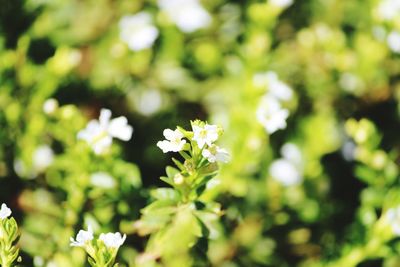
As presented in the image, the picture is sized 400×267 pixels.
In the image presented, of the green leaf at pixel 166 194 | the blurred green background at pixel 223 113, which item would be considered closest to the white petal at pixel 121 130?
the blurred green background at pixel 223 113

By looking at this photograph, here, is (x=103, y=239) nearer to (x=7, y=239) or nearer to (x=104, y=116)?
(x=7, y=239)

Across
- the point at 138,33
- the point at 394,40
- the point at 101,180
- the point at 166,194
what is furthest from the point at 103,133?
the point at 394,40

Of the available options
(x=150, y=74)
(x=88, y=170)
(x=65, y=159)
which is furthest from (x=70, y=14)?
(x=88, y=170)

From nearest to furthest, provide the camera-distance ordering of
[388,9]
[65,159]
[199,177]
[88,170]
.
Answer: [199,177], [88,170], [65,159], [388,9]

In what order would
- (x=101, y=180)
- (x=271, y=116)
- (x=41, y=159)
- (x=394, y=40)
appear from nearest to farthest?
1. (x=101, y=180)
2. (x=271, y=116)
3. (x=41, y=159)
4. (x=394, y=40)

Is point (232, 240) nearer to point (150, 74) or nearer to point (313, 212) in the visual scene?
point (313, 212)

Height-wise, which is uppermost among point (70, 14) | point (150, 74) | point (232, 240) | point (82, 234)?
point (70, 14)
